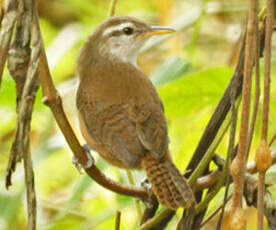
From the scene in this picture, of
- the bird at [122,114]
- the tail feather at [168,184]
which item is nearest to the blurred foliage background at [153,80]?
the bird at [122,114]

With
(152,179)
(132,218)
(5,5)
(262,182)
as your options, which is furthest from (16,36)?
(132,218)

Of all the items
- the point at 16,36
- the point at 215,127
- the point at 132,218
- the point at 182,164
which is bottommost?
the point at 132,218

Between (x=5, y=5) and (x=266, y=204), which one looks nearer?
(x=5, y=5)

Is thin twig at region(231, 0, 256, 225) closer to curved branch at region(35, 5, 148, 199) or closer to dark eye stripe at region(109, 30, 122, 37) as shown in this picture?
curved branch at region(35, 5, 148, 199)

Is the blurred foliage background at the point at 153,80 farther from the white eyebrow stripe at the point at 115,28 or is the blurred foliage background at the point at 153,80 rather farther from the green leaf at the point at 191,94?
the white eyebrow stripe at the point at 115,28

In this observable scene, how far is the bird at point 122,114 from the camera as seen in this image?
2.28 metres

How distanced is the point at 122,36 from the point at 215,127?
1.45 m

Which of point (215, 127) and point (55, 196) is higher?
point (215, 127)

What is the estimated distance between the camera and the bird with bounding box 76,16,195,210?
2.28 m

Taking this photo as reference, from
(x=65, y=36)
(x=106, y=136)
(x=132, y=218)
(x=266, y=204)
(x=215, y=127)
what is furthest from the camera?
(x=65, y=36)

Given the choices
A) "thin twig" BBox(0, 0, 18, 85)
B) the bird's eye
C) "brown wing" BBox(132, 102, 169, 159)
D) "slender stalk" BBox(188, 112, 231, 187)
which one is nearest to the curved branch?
"thin twig" BBox(0, 0, 18, 85)

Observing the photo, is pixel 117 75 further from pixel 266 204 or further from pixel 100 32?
pixel 266 204

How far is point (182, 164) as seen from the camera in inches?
100

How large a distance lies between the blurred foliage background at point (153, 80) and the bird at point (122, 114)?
0.43ft
